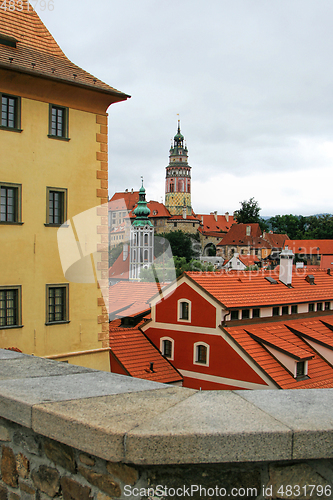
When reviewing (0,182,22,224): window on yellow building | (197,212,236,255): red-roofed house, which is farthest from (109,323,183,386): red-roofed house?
(197,212,236,255): red-roofed house

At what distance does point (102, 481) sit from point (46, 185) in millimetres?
9274

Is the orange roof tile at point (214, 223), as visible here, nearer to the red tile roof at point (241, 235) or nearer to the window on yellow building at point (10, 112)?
the red tile roof at point (241, 235)

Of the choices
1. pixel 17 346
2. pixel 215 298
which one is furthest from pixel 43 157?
pixel 215 298

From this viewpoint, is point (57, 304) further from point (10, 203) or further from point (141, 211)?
point (141, 211)

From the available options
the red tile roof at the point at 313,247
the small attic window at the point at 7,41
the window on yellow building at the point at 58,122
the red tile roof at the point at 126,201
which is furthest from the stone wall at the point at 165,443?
the red tile roof at the point at 126,201

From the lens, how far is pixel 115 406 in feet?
8.64

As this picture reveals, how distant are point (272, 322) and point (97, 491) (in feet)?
67.8

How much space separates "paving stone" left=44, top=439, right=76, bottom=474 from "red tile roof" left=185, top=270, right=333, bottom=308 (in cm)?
1751

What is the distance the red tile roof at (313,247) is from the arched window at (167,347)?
293 ft

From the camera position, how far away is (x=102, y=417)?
2477mm

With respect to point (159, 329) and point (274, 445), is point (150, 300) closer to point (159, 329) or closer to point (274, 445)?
point (159, 329)

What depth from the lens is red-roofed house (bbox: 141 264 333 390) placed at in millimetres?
18281

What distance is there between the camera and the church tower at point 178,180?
158m

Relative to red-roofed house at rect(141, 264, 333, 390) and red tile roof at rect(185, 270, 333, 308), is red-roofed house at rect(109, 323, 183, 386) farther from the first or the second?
red tile roof at rect(185, 270, 333, 308)
